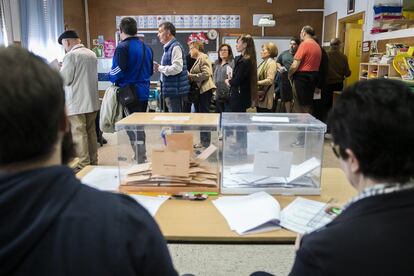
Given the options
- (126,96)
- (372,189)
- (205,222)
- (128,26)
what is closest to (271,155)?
(205,222)

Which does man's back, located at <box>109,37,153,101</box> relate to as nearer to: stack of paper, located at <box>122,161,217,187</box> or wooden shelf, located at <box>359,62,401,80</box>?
stack of paper, located at <box>122,161,217,187</box>

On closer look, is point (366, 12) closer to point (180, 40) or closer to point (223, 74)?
point (223, 74)

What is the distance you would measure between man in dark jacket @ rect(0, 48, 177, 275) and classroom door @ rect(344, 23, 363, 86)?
251 inches

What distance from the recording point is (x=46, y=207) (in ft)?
2.08

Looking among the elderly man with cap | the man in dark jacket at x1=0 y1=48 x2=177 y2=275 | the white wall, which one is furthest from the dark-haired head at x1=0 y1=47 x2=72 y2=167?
the white wall

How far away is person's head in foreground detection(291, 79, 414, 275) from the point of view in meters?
0.75

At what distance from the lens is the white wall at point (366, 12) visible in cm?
441

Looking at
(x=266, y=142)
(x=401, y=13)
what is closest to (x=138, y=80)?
(x=266, y=142)

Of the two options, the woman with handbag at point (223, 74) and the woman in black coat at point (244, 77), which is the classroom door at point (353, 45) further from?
the woman in black coat at point (244, 77)

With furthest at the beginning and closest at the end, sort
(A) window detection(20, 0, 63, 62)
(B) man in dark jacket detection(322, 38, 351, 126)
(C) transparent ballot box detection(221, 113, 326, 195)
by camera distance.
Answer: (B) man in dark jacket detection(322, 38, 351, 126) < (A) window detection(20, 0, 63, 62) < (C) transparent ballot box detection(221, 113, 326, 195)

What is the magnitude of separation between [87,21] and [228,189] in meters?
6.98

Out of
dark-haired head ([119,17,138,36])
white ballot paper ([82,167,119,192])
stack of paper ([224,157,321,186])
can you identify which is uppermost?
dark-haired head ([119,17,138,36])

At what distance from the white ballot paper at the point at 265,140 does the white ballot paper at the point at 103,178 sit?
0.62 meters

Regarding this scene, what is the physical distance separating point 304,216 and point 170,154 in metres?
0.57
